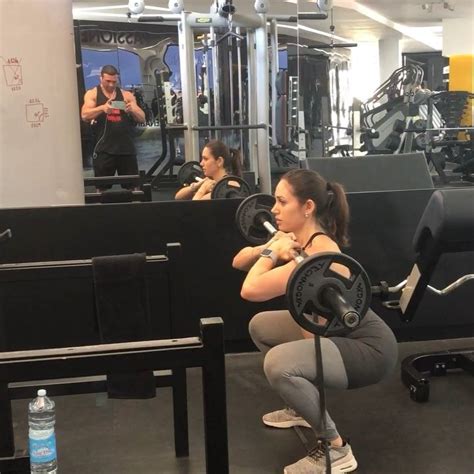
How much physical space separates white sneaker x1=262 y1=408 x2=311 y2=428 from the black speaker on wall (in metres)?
1.49

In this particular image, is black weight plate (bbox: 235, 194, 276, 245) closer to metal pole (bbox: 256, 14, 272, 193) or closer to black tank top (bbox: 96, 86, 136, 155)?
black tank top (bbox: 96, 86, 136, 155)

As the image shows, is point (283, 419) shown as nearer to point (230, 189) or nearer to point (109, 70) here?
point (230, 189)

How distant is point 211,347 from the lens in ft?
4.20

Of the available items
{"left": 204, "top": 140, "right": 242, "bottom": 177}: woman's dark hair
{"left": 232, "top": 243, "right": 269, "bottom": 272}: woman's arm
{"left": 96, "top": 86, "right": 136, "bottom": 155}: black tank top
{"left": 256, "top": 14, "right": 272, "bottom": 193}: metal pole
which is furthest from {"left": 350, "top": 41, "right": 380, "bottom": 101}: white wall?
{"left": 232, "top": 243, "right": 269, "bottom": 272}: woman's arm

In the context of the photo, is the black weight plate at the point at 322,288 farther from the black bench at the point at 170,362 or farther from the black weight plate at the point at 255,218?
the black weight plate at the point at 255,218

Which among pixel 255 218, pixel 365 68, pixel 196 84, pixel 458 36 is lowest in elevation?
pixel 255 218

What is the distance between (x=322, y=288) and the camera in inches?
63.7

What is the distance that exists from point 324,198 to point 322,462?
858 millimetres

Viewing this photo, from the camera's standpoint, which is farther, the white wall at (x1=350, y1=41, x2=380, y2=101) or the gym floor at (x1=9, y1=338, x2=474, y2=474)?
the white wall at (x1=350, y1=41, x2=380, y2=101)

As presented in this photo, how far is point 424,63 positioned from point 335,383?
435cm

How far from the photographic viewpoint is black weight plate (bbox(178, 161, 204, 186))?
11.6ft

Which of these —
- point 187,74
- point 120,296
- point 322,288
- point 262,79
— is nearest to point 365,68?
point 262,79

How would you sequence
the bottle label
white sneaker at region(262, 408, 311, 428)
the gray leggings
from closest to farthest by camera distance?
the bottle label
the gray leggings
white sneaker at region(262, 408, 311, 428)

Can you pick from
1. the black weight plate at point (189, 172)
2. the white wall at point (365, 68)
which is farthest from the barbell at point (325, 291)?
the white wall at point (365, 68)
